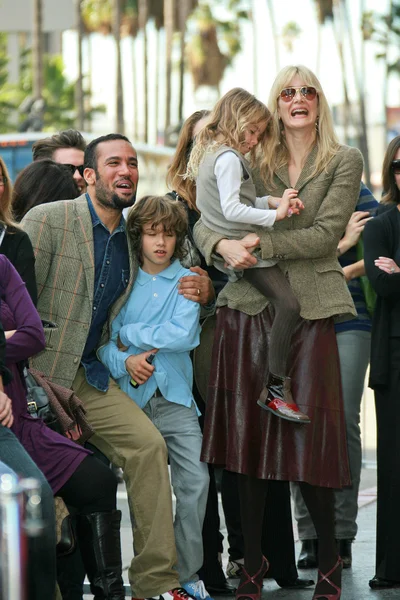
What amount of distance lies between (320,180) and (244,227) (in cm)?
44

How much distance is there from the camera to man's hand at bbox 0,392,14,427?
501cm

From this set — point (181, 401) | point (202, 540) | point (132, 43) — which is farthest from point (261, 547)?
point (132, 43)

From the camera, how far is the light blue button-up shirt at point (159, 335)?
19.5ft

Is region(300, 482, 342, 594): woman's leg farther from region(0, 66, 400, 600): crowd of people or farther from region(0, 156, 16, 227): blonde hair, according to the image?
region(0, 156, 16, 227): blonde hair

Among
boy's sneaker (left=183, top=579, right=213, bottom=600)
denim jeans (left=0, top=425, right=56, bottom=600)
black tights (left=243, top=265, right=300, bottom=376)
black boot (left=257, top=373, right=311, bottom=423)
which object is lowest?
boy's sneaker (left=183, top=579, right=213, bottom=600)

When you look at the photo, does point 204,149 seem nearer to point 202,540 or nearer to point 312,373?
point 312,373

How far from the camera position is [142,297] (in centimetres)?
605

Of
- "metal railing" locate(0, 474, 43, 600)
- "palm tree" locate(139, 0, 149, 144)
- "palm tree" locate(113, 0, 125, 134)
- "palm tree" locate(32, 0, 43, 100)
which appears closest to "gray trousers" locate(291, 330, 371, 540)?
"metal railing" locate(0, 474, 43, 600)

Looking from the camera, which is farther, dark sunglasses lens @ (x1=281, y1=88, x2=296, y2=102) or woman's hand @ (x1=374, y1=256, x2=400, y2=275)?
woman's hand @ (x1=374, y1=256, x2=400, y2=275)

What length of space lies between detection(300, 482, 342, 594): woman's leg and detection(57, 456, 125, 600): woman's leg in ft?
3.18

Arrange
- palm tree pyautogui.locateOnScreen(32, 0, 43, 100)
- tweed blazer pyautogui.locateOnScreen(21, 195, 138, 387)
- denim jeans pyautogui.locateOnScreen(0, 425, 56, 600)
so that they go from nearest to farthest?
denim jeans pyautogui.locateOnScreen(0, 425, 56, 600) < tweed blazer pyautogui.locateOnScreen(21, 195, 138, 387) < palm tree pyautogui.locateOnScreen(32, 0, 43, 100)

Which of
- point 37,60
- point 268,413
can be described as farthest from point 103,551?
point 37,60

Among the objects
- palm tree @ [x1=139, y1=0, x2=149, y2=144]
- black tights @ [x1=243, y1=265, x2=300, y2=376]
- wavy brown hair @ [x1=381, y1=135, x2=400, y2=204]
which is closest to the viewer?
black tights @ [x1=243, y1=265, x2=300, y2=376]

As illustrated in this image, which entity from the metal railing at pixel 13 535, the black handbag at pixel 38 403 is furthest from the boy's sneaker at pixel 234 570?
the metal railing at pixel 13 535
